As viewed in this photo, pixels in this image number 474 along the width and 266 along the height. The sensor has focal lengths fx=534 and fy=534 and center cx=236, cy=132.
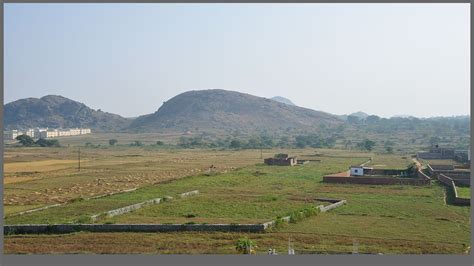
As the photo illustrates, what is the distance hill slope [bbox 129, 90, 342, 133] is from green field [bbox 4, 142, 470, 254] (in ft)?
192

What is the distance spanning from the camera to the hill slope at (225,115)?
82.0m

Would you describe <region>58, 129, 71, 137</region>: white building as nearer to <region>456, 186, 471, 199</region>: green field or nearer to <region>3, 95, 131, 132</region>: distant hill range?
<region>3, 95, 131, 132</region>: distant hill range

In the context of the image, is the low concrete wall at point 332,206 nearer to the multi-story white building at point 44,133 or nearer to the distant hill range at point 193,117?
the multi-story white building at point 44,133

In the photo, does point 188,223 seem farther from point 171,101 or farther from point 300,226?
point 171,101

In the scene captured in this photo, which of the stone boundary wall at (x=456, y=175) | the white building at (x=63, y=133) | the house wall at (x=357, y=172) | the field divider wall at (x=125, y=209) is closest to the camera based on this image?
the field divider wall at (x=125, y=209)

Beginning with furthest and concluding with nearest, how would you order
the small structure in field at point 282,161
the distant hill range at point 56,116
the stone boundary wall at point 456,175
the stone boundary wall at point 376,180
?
the distant hill range at point 56,116
the small structure in field at point 282,161
the stone boundary wall at point 376,180
the stone boundary wall at point 456,175

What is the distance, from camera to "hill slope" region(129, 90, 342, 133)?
82000 millimetres

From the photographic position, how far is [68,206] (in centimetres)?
1323

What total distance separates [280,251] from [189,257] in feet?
6.78

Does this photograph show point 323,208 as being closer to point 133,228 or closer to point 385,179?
point 133,228

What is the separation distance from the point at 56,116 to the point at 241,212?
80488 mm

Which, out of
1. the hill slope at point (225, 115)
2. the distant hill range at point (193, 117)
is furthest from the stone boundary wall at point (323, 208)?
the hill slope at point (225, 115)

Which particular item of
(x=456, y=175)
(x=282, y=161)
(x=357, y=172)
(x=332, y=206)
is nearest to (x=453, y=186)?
(x=456, y=175)

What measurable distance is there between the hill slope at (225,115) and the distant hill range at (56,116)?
457 cm
